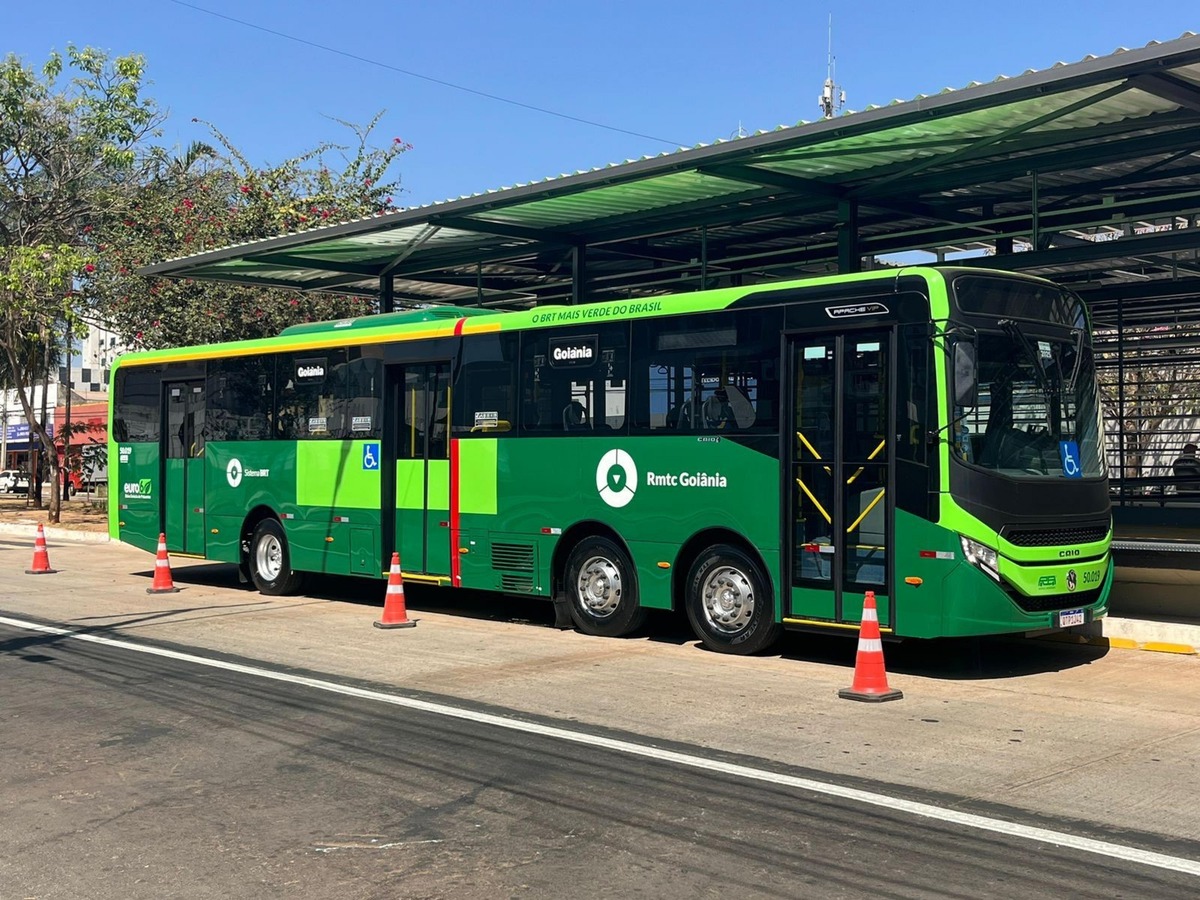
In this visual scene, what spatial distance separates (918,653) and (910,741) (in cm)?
437

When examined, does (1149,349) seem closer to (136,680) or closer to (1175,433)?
(1175,433)

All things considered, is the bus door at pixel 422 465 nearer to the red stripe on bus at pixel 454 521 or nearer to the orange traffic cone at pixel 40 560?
the red stripe on bus at pixel 454 521

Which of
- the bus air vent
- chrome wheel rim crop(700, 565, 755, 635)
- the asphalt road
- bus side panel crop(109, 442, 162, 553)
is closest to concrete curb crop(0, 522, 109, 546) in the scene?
bus side panel crop(109, 442, 162, 553)

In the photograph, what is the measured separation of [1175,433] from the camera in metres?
26.6

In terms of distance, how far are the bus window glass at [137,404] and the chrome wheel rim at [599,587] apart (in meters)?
8.82

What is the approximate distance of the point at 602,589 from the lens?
46.3 ft

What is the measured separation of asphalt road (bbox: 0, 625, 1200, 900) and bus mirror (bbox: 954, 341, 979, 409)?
429cm

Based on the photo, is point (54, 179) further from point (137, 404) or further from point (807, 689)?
point (807, 689)

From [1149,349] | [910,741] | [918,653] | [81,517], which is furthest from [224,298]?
[910,741]

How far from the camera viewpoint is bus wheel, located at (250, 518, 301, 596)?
18172 millimetres

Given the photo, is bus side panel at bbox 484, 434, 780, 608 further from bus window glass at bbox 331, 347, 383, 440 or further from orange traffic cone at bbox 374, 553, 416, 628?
bus window glass at bbox 331, 347, 383, 440

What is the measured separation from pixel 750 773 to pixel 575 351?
23.1ft

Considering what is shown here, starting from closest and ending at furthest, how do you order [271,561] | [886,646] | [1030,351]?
[1030,351]
[886,646]
[271,561]


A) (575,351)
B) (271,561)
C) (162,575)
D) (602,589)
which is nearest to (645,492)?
(602,589)
